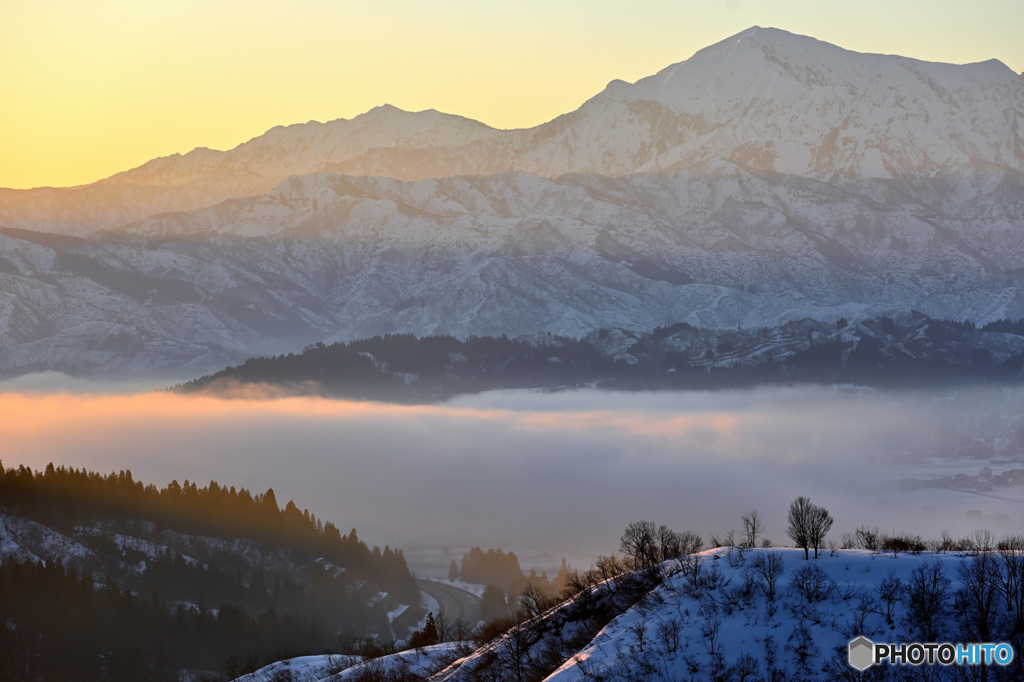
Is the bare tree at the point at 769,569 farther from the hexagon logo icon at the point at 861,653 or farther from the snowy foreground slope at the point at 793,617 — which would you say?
the hexagon logo icon at the point at 861,653

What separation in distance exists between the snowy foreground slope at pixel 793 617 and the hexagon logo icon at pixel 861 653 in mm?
1127

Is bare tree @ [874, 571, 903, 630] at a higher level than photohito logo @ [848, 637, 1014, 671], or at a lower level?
higher

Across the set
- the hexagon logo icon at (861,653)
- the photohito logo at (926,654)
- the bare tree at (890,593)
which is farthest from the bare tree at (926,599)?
the hexagon logo icon at (861,653)

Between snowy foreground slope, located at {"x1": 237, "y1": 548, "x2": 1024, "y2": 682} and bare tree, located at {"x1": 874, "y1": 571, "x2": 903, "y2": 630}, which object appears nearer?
snowy foreground slope, located at {"x1": 237, "y1": 548, "x2": 1024, "y2": 682}

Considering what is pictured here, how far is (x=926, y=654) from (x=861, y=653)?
24.4 ft

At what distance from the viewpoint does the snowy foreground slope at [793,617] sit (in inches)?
5531

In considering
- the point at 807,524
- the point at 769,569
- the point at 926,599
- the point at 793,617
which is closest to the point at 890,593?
the point at 926,599

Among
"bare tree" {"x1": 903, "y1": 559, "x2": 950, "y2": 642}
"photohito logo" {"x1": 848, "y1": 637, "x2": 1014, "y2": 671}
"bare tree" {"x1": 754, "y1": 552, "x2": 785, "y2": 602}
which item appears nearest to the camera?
"photohito logo" {"x1": 848, "y1": 637, "x2": 1014, "y2": 671}

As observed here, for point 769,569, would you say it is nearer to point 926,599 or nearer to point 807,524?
point 926,599

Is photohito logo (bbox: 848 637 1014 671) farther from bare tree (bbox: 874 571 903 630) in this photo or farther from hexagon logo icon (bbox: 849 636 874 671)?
bare tree (bbox: 874 571 903 630)

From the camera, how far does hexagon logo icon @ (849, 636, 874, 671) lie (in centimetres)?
13612

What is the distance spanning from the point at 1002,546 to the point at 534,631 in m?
69.7

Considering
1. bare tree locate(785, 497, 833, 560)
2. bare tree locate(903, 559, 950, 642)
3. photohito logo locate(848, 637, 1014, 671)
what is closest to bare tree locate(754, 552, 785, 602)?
bare tree locate(785, 497, 833, 560)

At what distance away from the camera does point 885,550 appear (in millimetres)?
161500
